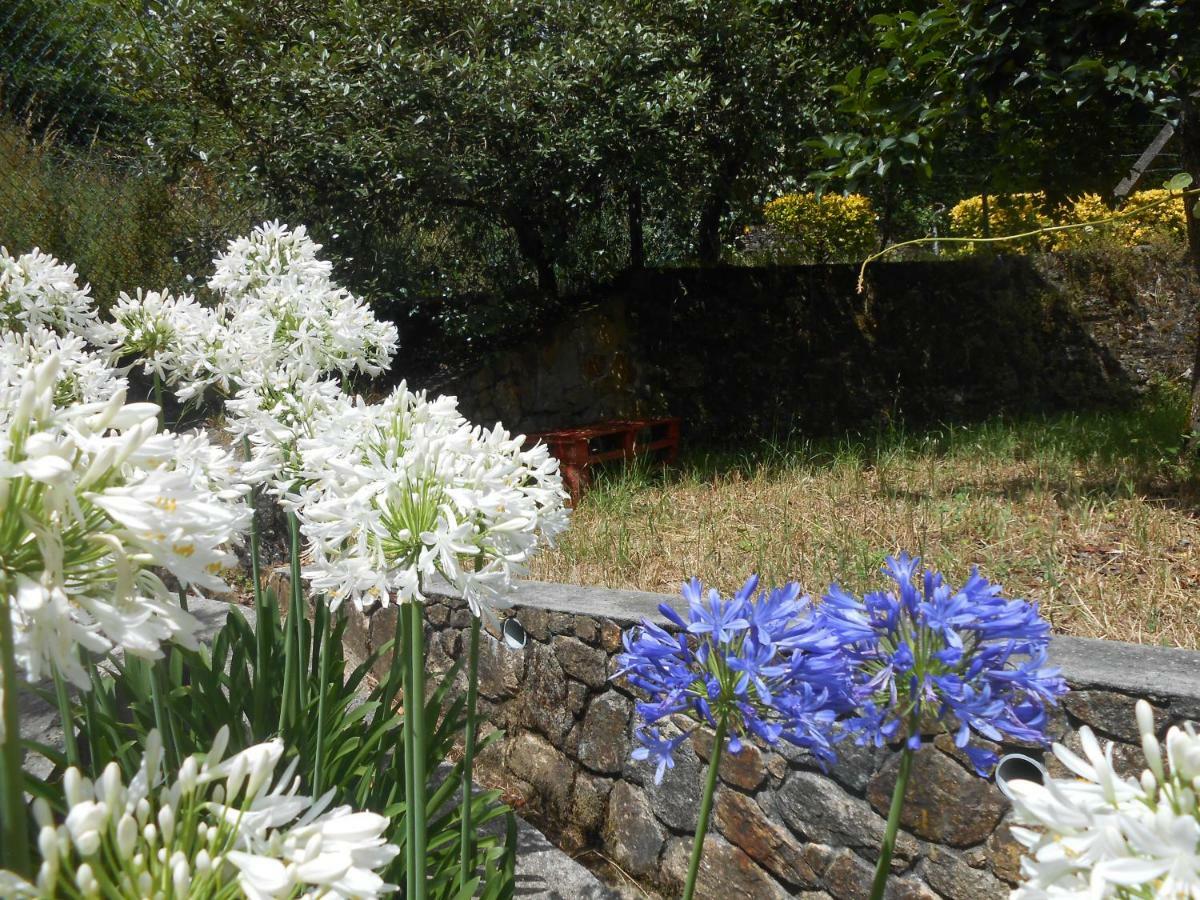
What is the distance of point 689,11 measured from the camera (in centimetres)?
606

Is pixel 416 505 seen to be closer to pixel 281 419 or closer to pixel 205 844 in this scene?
pixel 205 844

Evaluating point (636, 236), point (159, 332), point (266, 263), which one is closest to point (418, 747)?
point (159, 332)

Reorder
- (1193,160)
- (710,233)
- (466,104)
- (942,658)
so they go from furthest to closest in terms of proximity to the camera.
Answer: (710,233)
(466,104)
(1193,160)
(942,658)

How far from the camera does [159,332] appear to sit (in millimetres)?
2225

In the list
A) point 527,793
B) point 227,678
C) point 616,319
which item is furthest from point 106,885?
point 616,319

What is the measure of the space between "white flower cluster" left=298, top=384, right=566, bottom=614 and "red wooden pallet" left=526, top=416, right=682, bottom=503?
3.70 meters

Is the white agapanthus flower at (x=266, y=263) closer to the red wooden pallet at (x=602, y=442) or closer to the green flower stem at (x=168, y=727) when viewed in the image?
the green flower stem at (x=168, y=727)

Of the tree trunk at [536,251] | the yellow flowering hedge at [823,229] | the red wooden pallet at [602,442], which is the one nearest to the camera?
the red wooden pallet at [602,442]

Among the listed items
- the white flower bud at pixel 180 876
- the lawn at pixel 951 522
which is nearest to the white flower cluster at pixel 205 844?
the white flower bud at pixel 180 876

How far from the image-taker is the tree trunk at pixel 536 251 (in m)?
6.68

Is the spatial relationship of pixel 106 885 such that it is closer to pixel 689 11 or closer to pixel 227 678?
pixel 227 678

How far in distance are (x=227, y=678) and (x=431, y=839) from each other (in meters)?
0.70

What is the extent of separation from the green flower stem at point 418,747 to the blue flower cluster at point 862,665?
11.6 inches

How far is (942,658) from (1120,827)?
14.7 inches
